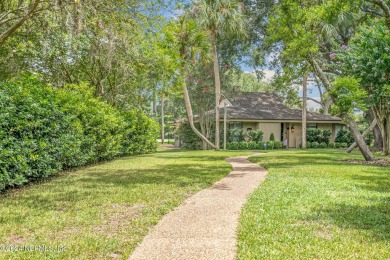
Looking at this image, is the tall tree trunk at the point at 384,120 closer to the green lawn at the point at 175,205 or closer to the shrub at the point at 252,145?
the green lawn at the point at 175,205

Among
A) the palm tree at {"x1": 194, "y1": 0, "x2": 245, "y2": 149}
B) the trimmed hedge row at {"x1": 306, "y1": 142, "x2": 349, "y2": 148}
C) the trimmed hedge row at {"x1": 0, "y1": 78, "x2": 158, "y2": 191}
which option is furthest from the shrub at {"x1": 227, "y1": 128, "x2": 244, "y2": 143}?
the trimmed hedge row at {"x1": 0, "y1": 78, "x2": 158, "y2": 191}

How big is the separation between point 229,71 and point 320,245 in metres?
26.1

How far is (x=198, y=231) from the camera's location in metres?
4.82

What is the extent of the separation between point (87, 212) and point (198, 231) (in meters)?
2.23

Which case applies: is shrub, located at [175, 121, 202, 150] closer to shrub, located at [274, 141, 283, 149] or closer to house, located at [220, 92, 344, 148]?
house, located at [220, 92, 344, 148]

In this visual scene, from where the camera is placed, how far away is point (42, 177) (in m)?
9.37

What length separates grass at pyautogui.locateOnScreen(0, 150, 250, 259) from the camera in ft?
13.6

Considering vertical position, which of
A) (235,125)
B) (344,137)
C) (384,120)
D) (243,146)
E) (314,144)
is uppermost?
(235,125)

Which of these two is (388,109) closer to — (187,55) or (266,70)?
(187,55)

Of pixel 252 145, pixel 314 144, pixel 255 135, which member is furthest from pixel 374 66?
pixel 314 144

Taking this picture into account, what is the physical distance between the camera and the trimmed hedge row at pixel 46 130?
7.06 meters

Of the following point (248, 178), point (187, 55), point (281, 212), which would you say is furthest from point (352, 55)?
point (281, 212)

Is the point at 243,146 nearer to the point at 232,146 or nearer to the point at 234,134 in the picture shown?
the point at 232,146

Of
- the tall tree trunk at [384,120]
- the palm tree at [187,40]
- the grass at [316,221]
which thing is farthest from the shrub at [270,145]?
the grass at [316,221]
